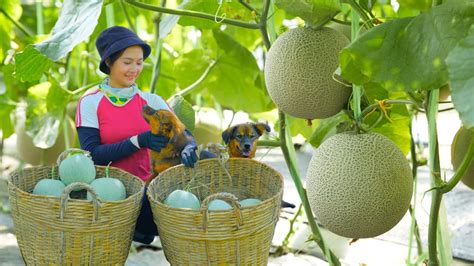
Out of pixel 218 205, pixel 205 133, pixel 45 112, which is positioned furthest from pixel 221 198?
pixel 45 112

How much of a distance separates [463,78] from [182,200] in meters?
0.84

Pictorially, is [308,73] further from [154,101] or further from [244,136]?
[154,101]

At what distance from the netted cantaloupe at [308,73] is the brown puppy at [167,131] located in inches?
13.2

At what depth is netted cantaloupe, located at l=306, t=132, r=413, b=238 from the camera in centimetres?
139

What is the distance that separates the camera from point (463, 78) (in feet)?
3.40

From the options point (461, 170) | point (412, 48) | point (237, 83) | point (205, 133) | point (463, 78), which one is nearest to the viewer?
point (463, 78)

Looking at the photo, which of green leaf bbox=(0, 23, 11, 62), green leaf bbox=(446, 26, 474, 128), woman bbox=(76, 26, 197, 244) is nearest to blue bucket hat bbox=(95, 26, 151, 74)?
woman bbox=(76, 26, 197, 244)

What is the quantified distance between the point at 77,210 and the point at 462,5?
894 mm

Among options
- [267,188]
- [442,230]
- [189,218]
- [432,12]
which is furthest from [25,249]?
[432,12]

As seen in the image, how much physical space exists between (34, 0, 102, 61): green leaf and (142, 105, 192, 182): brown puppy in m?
0.26

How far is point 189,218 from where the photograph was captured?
5.45 ft

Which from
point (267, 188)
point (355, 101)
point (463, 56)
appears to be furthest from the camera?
point (267, 188)

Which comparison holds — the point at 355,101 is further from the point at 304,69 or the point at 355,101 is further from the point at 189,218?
the point at 189,218

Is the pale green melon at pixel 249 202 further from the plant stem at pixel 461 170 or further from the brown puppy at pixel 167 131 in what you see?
the plant stem at pixel 461 170
